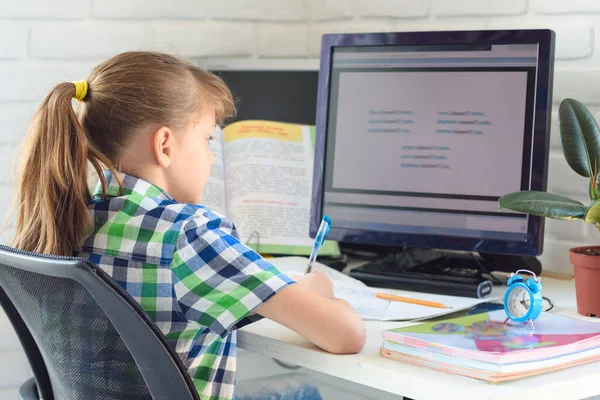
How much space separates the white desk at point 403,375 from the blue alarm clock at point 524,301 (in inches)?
4.2

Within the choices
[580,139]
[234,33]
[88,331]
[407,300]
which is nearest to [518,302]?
[407,300]

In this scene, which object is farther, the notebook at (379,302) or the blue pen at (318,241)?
the blue pen at (318,241)

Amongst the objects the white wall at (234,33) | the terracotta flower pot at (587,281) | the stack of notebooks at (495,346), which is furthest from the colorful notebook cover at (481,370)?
the white wall at (234,33)

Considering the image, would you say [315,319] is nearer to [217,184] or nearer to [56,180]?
[56,180]

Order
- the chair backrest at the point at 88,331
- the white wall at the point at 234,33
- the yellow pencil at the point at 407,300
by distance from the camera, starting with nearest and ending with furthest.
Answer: the chair backrest at the point at 88,331
the yellow pencil at the point at 407,300
the white wall at the point at 234,33

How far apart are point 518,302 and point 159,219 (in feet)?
1.58

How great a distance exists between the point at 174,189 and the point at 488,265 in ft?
2.11

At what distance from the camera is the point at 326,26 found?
2.08m

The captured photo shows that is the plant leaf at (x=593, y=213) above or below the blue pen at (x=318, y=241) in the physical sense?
above

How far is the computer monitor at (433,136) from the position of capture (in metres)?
1.43

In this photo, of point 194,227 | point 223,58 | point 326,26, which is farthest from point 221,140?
point 194,227

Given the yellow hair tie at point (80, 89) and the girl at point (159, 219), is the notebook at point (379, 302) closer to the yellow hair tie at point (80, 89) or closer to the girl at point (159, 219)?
the girl at point (159, 219)

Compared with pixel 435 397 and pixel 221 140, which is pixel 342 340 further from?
pixel 221 140

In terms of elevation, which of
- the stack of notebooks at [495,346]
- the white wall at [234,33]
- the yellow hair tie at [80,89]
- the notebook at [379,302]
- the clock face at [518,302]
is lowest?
the notebook at [379,302]
